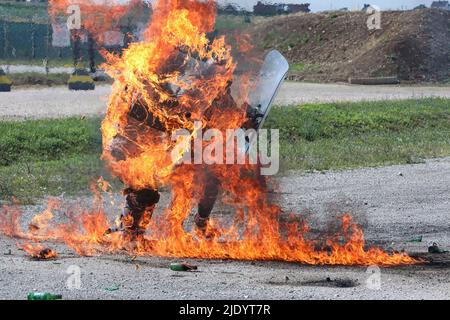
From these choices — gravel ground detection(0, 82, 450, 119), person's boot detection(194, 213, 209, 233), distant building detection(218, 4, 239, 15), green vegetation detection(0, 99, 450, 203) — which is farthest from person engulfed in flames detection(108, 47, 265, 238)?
gravel ground detection(0, 82, 450, 119)

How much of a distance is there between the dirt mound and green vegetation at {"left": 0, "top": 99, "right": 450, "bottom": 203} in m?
19.3

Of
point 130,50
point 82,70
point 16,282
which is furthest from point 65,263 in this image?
point 82,70

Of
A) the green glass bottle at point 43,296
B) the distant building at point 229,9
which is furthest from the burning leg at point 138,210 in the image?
the green glass bottle at point 43,296

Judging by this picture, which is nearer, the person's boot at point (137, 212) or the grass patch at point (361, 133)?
the person's boot at point (137, 212)

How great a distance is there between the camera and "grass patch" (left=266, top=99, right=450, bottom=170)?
20970 mm

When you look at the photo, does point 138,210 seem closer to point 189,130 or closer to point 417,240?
point 189,130

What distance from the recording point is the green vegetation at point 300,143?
17.3m

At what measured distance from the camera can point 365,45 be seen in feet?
184

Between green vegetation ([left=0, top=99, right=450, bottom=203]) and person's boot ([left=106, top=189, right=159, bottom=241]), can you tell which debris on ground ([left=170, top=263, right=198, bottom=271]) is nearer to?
person's boot ([left=106, top=189, right=159, bottom=241])

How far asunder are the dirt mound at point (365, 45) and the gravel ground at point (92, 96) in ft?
14.5

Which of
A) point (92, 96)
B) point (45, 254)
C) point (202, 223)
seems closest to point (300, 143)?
point (202, 223)

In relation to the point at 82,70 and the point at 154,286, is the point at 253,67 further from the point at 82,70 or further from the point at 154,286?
the point at 82,70

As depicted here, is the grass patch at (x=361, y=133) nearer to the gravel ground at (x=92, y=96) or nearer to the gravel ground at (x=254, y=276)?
the gravel ground at (x=92, y=96)

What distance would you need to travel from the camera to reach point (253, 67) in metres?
12.0
